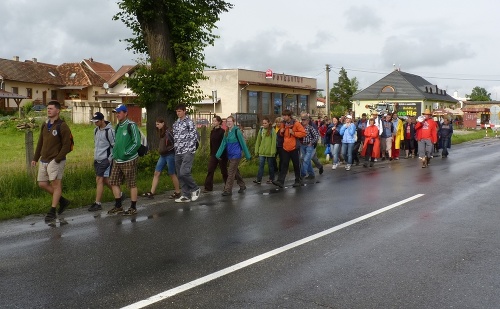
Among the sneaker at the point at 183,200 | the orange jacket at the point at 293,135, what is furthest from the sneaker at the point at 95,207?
the orange jacket at the point at 293,135

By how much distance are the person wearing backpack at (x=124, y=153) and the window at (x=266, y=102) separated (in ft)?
144

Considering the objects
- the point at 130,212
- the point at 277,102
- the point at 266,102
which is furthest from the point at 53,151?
the point at 277,102

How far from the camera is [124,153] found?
911 cm

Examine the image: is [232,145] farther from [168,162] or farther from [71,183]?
→ [71,183]

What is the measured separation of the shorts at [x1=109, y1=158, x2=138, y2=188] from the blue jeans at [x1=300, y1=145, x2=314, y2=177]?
21.0 ft

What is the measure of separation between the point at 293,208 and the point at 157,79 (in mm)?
6246

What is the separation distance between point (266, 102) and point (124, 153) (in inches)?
1763

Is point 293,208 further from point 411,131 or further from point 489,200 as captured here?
point 411,131

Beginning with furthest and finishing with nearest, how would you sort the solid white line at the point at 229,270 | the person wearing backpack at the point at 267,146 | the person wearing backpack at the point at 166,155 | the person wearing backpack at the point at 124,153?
the person wearing backpack at the point at 267,146
the person wearing backpack at the point at 166,155
the person wearing backpack at the point at 124,153
the solid white line at the point at 229,270

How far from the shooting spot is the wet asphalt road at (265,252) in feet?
16.3

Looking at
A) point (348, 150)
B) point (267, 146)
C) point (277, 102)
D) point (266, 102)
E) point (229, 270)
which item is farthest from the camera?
point (277, 102)

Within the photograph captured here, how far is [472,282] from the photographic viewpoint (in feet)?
17.8

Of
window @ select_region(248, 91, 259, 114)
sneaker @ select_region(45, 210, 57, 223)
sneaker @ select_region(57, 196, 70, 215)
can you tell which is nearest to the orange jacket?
sneaker @ select_region(57, 196, 70, 215)

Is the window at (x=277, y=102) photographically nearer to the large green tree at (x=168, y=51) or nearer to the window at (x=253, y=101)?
the window at (x=253, y=101)
